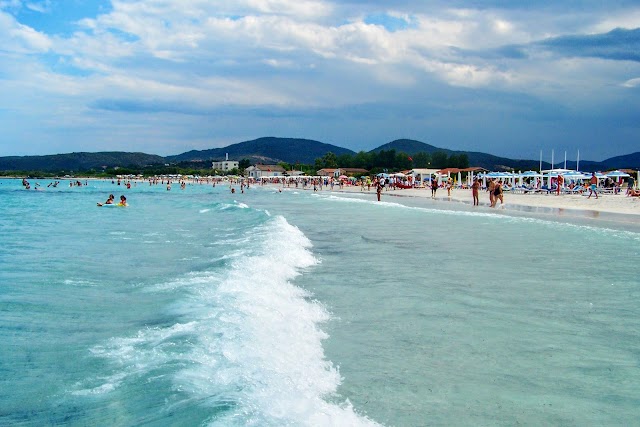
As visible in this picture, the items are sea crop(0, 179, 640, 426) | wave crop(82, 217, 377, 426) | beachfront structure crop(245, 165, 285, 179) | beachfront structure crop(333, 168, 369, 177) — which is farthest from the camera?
beachfront structure crop(245, 165, 285, 179)

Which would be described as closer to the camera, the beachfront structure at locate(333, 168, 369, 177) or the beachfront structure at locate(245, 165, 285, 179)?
the beachfront structure at locate(333, 168, 369, 177)

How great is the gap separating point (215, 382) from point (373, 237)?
12546mm

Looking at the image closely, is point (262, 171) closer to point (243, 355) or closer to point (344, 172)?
point (344, 172)

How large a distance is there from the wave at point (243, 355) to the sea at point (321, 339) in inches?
0.9

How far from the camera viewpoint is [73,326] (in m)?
6.85

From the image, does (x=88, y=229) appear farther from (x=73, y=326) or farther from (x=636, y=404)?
(x=636, y=404)

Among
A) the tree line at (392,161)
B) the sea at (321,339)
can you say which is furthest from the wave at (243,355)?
the tree line at (392,161)

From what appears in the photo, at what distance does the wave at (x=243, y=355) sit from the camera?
4.14m

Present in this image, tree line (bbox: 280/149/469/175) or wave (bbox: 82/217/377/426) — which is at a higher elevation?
tree line (bbox: 280/149/469/175)

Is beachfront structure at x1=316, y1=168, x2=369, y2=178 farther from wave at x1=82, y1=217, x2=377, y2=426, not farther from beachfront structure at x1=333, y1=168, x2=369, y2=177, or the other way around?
wave at x1=82, y1=217, x2=377, y2=426

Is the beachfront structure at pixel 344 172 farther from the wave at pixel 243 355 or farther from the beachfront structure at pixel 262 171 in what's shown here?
the wave at pixel 243 355

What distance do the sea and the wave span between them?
0.07 ft

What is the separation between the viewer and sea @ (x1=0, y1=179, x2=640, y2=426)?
4250 mm

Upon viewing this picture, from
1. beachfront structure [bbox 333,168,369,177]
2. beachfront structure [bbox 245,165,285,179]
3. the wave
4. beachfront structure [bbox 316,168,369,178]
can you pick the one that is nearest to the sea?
the wave
